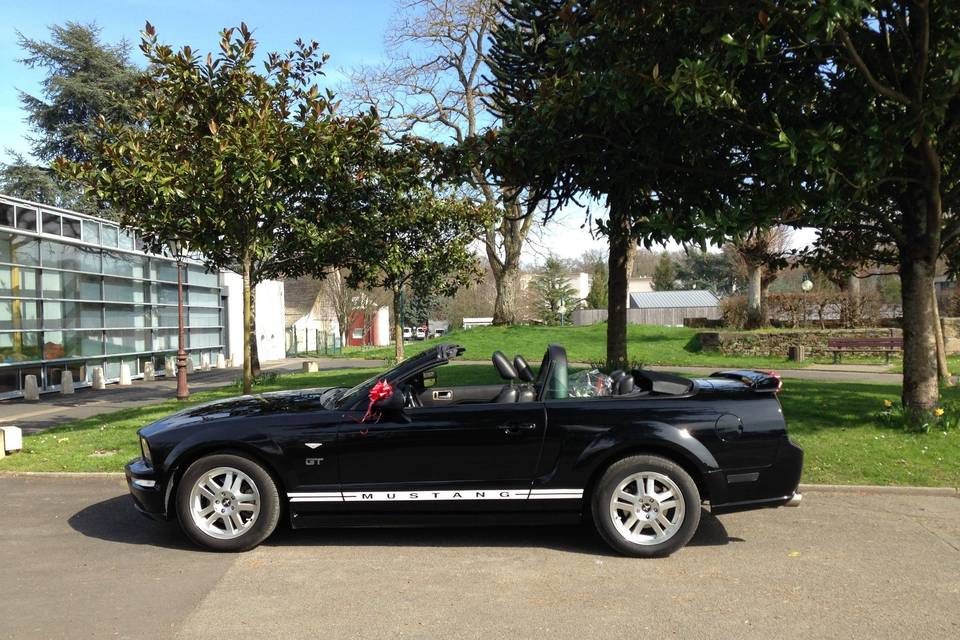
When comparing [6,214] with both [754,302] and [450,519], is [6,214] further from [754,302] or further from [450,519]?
[754,302]

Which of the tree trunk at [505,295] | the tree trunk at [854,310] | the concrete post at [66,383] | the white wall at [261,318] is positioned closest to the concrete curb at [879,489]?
the concrete post at [66,383]

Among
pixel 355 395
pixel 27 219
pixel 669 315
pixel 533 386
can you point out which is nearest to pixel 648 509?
pixel 533 386

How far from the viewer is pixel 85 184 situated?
11102 mm

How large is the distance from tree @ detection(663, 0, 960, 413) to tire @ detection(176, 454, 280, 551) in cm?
537

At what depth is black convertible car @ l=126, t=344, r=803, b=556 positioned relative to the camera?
4.98 meters

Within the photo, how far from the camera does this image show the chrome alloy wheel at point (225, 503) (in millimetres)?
5066

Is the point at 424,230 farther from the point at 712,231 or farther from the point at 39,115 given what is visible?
the point at 39,115

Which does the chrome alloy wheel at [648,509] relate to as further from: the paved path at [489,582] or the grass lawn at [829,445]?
the grass lawn at [829,445]

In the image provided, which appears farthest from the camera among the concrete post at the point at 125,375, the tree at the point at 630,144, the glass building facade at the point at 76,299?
the concrete post at the point at 125,375

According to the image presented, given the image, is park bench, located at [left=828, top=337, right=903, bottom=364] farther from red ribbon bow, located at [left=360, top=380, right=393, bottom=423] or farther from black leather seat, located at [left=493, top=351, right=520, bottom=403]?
red ribbon bow, located at [left=360, top=380, right=393, bottom=423]

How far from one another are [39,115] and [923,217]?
37336 millimetres

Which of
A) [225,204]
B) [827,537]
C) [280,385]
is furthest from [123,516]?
[280,385]

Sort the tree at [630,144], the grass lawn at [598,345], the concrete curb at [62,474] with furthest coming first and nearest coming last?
the grass lawn at [598,345] → the tree at [630,144] → the concrete curb at [62,474]

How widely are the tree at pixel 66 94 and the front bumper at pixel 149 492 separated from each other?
32.8m
